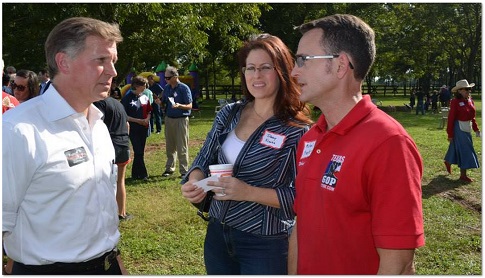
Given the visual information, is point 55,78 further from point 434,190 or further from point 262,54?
point 434,190

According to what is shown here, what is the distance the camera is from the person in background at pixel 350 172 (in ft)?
5.64

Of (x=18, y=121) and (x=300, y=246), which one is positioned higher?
(x=18, y=121)

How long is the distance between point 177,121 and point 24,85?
12.7 ft

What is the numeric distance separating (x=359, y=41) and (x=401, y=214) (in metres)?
0.72

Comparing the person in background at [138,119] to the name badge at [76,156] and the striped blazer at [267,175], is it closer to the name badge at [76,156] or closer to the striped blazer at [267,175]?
the striped blazer at [267,175]

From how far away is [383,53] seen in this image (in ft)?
137

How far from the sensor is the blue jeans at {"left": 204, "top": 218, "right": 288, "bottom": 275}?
8.45ft

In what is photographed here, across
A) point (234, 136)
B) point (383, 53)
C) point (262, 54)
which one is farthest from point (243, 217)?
point (383, 53)

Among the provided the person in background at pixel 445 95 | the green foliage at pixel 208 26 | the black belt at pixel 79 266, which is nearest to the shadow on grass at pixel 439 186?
the black belt at pixel 79 266

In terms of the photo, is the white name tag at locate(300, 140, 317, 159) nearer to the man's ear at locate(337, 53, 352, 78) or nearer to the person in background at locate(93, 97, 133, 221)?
the man's ear at locate(337, 53, 352, 78)

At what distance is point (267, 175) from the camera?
8.71 feet

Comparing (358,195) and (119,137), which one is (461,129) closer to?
(119,137)

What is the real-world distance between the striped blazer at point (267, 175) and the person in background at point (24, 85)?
13.0 feet

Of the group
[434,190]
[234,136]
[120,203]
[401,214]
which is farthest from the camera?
[434,190]
